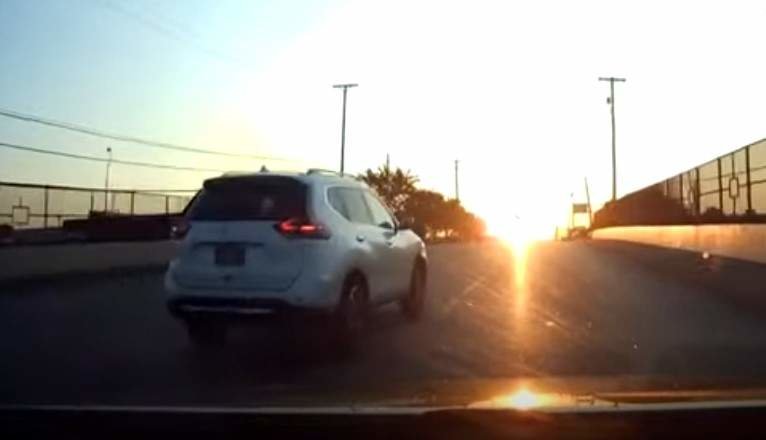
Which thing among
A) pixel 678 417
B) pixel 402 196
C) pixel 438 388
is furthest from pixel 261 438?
pixel 402 196

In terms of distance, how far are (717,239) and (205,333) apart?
18.1m

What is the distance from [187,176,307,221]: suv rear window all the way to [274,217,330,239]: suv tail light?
0.06 m

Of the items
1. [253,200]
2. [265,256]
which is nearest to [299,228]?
[265,256]

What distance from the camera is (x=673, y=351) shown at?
12.4 m

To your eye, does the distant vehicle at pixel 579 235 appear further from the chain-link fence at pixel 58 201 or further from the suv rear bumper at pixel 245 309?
the suv rear bumper at pixel 245 309

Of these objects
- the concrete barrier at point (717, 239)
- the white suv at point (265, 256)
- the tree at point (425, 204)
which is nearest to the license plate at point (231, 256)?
the white suv at point (265, 256)

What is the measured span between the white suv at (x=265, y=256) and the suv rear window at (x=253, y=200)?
0.03 feet

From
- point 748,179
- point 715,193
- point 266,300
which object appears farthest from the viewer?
point 715,193

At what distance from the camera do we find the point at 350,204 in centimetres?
1359

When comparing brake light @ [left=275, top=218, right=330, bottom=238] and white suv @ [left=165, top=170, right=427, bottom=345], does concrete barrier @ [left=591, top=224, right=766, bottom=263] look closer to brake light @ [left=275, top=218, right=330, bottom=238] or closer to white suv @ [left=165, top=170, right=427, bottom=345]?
white suv @ [left=165, top=170, right=427, bottom=345]

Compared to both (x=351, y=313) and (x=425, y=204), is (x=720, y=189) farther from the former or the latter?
(x=425, y=204)

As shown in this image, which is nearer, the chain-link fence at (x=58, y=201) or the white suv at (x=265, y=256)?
the white suv at (x=265, y=256)

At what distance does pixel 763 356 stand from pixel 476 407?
7.43m

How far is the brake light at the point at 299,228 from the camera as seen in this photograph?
1221 centimetres
